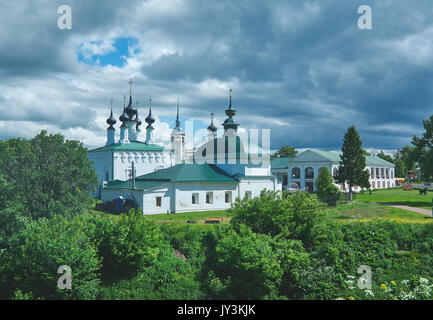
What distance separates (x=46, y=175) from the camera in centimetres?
2247

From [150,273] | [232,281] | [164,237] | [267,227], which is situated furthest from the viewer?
[164,237]

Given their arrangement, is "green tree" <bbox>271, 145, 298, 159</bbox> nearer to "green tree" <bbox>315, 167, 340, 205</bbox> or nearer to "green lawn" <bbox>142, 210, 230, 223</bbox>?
"green tree" <bbox>315, 167, 340, 205</bbox>

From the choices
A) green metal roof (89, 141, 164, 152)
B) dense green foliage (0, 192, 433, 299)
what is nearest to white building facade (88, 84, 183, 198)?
green metal roof (89, 141, 164, 152)

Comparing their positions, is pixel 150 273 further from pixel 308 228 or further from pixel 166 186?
pixel 166 186

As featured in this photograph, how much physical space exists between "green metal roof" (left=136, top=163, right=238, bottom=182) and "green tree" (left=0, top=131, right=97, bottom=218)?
1066 centimetres

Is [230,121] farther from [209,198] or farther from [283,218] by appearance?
[283,218]

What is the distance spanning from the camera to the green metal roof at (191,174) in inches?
1342

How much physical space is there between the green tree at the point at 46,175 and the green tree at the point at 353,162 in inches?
1236

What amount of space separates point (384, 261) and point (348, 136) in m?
27.5

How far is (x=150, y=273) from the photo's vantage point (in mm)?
18281

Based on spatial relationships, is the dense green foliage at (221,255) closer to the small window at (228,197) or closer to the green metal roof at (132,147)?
the small window at (228,197)

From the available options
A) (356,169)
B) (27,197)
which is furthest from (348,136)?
(27,197)

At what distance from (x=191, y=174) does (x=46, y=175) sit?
1508 cm

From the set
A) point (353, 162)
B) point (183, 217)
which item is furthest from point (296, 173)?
point (183, 217)
